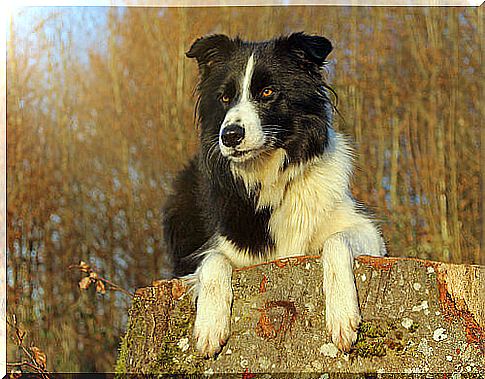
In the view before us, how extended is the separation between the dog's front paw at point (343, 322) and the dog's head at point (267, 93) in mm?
593

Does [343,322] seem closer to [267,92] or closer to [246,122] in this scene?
[246,122]

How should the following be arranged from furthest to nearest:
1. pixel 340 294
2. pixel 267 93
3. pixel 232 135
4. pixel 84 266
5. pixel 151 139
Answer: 1. pixel 151 139
2. pixel 84 266
3. pixel 267 93
4. pixel 232 135
5. pixel 340 294

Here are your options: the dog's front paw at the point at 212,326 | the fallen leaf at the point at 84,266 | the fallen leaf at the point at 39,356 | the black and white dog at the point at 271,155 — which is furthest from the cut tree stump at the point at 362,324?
the fallen leaf at the point at 39,356

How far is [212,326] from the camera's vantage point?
1.86 metres

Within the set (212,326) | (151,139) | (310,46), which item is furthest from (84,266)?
(310,46)

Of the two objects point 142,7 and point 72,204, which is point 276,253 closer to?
point 72,204

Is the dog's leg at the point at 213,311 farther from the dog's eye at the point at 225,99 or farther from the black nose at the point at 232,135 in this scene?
the dog's eye at the point at 225,99

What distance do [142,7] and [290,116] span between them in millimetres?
1823

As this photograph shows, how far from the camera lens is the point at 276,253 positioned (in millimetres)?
2232

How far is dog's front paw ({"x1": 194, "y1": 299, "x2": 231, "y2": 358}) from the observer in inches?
73.0

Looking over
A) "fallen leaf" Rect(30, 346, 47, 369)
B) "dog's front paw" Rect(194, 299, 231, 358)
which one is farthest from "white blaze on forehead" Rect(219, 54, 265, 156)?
"fallen leaf" Rect(30, 346, 47, 369)

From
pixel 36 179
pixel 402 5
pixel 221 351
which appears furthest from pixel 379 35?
pixel 221 351

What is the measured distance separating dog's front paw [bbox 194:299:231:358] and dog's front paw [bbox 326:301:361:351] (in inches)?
12.2

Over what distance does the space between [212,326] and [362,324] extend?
0.45 meters
